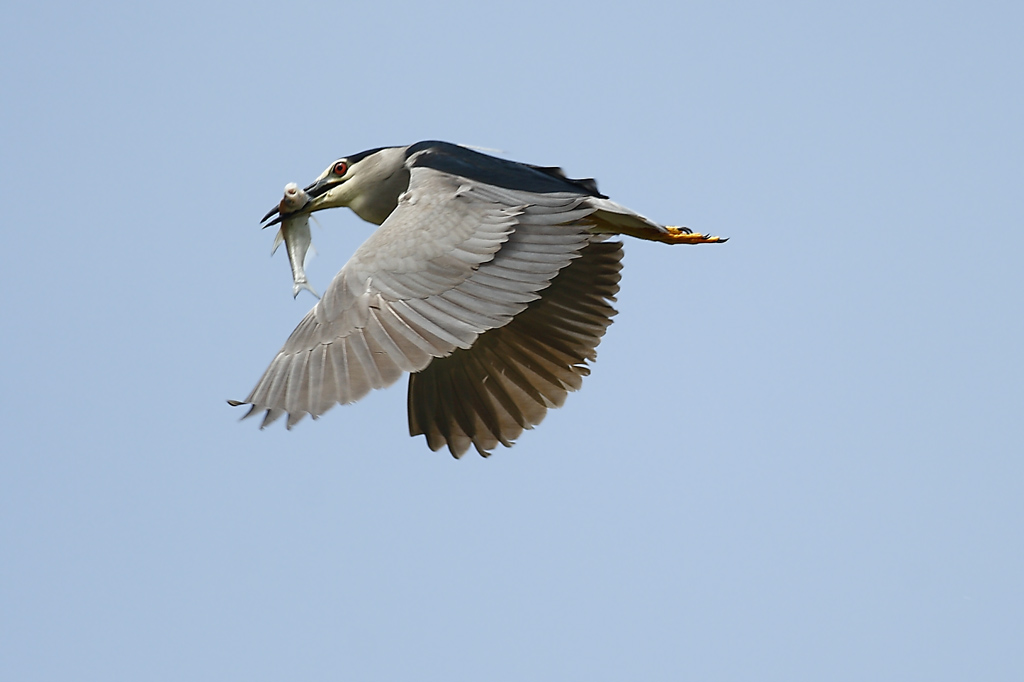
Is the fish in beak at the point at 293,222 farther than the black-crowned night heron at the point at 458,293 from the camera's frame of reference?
Yes

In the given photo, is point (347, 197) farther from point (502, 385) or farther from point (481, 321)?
point (481, 321)

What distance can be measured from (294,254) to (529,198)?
1.77 m

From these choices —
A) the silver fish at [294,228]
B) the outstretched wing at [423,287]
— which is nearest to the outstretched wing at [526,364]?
the outstretched wing at [423,287]

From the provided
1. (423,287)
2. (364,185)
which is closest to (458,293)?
(423,287)

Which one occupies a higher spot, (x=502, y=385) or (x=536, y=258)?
(x=536, y=258)

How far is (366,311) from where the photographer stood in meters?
6.12

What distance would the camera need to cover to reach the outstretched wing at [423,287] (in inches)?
229

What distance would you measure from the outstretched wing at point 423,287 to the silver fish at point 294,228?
1.24 m

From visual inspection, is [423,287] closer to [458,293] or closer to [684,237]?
[458,293]

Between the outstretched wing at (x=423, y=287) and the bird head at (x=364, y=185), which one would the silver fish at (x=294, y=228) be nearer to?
the bird head at (x=364, y=185)

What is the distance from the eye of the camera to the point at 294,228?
8.25 metres

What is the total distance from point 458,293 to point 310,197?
98.8 inches

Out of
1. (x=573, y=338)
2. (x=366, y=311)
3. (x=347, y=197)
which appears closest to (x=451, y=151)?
(x=347, y=197)

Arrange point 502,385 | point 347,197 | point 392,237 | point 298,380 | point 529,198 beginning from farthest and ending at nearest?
point 347,197 → point 502,385 → point 529,198 → point 392,237 → point 298,380
